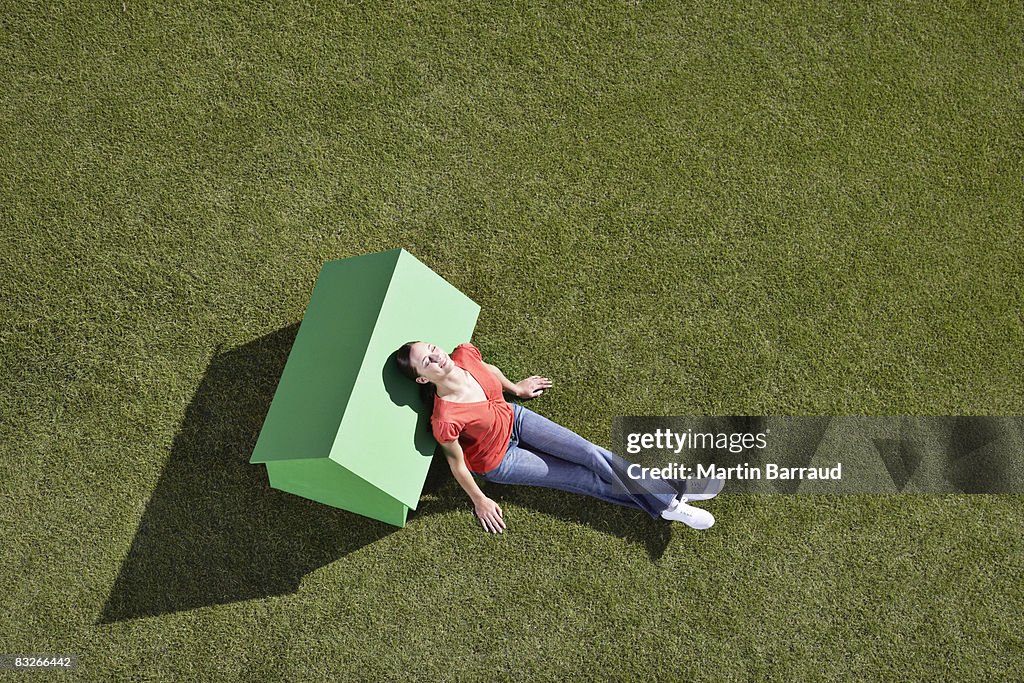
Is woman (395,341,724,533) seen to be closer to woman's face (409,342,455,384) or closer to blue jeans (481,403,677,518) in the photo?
blue jeans (481,403,677,518)

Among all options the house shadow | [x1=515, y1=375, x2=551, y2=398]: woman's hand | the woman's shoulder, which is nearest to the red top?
the woman's shoulder

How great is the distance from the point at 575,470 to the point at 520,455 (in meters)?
0.33

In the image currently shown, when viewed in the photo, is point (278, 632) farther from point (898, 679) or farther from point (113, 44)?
point (113, 44)

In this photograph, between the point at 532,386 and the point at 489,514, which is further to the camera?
the point at 532,386

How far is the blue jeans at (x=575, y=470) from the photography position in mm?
3725

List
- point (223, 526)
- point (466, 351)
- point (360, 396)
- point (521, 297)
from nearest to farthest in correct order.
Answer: point (360, 396) → point (466, 351) → point (223, 526) → point (521, 297)

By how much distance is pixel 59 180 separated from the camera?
425 cm

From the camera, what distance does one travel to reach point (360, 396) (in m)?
3.12

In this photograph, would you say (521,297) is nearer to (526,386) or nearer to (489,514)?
(526,386)

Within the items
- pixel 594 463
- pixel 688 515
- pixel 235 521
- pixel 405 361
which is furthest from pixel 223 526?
pixel 688 515

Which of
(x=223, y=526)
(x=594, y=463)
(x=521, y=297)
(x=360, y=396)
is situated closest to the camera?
(x=360, y=396)

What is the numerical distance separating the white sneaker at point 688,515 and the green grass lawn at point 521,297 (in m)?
0.15

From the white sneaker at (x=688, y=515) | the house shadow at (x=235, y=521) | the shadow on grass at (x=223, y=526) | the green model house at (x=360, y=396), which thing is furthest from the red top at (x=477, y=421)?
the white sneaker at (x=688, y=515)

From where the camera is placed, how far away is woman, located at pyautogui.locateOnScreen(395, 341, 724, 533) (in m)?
3.43
